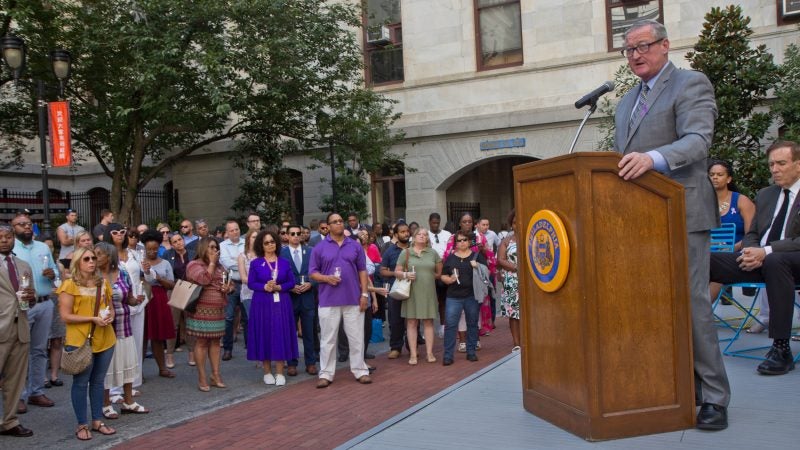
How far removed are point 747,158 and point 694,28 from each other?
6.29 meters

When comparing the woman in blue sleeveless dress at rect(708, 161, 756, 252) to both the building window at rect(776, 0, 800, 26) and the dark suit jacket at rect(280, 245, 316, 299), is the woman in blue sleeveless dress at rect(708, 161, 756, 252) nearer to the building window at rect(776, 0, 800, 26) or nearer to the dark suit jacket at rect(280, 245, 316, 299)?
the dark suit jacket at rect(280, 245, 316, 299)

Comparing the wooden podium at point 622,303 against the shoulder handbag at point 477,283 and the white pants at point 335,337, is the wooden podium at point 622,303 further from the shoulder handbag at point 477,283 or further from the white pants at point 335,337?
the shoulder handbag at point 477,283

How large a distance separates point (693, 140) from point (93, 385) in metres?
5.42

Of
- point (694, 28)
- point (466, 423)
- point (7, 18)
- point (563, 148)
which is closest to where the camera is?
point (466, 423)

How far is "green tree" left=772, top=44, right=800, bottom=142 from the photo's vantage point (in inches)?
563

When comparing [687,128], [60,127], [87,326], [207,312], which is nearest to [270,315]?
[207,312]

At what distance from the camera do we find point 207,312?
8547 mm

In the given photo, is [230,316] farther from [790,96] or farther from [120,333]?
[790,96]

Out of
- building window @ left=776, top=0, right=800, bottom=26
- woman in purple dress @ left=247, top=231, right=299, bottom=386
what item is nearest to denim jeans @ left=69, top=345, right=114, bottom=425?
woman in purple dress @ left=247, top=231, right=299, bottom=386

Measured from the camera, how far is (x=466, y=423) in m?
4.54

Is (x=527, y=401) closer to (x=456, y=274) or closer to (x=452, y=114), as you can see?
(x=456, y=274)

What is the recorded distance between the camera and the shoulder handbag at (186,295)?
841 cm

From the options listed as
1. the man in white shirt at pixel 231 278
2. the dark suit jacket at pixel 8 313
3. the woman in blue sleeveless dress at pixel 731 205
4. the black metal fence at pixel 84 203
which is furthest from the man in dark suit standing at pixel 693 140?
the black metal fence at pixel 84 203

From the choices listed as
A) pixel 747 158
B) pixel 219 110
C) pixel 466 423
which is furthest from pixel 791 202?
pixel 219 110
